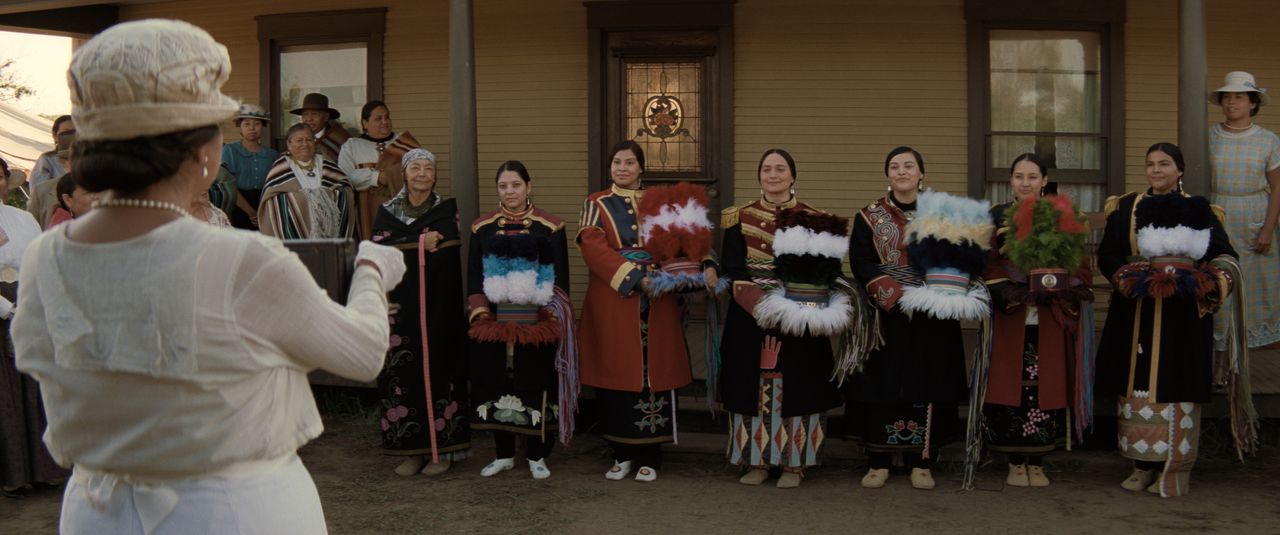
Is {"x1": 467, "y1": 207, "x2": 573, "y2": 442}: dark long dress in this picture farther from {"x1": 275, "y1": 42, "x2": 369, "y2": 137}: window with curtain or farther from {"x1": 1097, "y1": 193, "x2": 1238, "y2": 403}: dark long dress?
{"x1": 275, "y1": 42, "x2": 369, "y2": 137}: window with curtain

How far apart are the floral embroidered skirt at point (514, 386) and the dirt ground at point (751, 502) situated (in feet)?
1.05

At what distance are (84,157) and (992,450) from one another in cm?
505

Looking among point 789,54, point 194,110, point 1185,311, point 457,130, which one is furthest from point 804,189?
point 194,110

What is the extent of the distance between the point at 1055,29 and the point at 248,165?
5803 millimetres

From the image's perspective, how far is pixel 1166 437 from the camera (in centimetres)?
563

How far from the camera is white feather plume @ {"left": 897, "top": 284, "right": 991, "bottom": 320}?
5543mm

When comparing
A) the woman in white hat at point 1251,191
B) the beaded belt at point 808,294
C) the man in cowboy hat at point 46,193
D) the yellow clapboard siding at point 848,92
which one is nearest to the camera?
the beaded belt at point 808,294

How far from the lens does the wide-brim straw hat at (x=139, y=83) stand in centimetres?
185

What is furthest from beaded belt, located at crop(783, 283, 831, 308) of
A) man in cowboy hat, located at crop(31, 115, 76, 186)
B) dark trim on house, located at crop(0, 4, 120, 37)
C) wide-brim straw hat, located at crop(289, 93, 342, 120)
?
dark trim on house, located at crop(0, 4, 120, 37)

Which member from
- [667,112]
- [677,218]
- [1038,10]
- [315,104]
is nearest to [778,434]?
[677,218]

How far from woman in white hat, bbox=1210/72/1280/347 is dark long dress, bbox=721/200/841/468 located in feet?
9.22

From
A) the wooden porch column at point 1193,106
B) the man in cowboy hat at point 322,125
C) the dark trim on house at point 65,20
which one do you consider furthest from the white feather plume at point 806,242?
the dark trim on house at point 65,20

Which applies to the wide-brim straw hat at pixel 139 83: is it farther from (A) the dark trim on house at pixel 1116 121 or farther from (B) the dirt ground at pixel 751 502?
(A) the dark trim on house at pixel 1116 121

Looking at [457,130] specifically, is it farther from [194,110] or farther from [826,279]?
[194,110]
